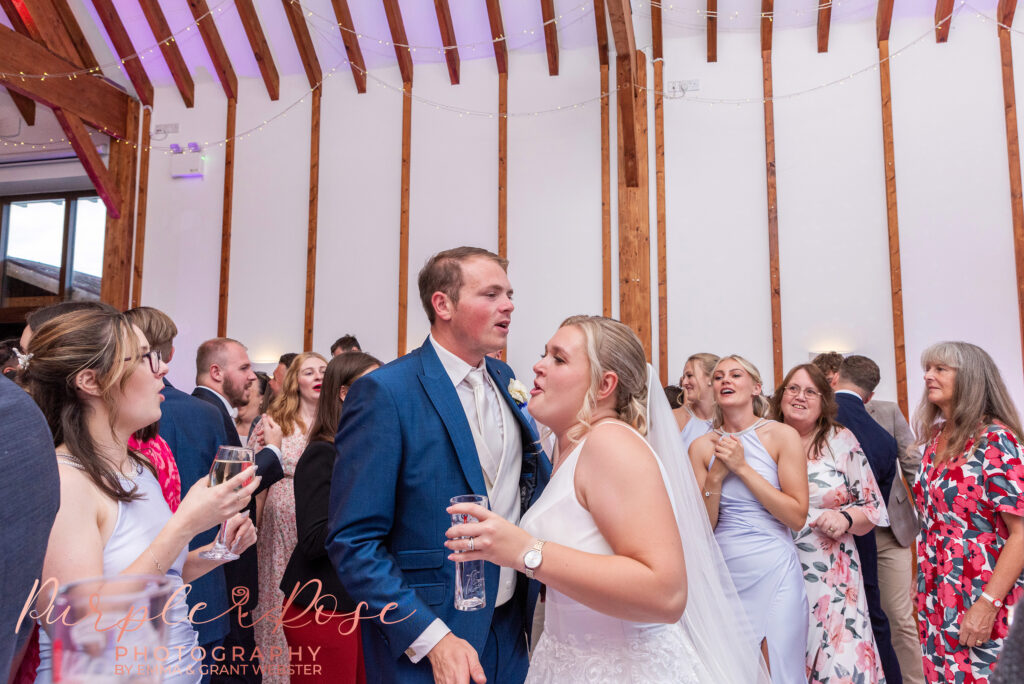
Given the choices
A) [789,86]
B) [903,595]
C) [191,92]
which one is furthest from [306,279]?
[903,595]

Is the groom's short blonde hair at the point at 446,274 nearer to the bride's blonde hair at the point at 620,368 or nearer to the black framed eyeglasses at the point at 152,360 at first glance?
the bride's blonde hair at the point at 620,368

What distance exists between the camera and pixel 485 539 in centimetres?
150

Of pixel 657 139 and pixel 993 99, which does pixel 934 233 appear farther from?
pixel 657 139

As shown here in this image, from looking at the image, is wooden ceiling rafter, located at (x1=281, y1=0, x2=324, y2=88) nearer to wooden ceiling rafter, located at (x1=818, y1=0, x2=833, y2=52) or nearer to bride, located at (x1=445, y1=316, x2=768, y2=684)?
wooden ceiling rafter, located at (x1=818, y1=0, x2=833, y2=52)

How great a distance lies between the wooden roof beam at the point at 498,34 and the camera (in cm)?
707

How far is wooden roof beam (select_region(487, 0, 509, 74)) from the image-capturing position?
7066mm

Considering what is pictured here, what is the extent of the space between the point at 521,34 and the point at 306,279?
3.27 metres

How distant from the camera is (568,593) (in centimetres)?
157

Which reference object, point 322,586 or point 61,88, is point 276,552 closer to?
point 322,586

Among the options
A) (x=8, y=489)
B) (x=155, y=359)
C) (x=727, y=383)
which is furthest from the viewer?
(x=727, y=383)

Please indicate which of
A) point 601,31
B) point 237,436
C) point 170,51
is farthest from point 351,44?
point 237,436

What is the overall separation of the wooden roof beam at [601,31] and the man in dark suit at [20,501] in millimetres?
6915

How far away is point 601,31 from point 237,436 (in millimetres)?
5438


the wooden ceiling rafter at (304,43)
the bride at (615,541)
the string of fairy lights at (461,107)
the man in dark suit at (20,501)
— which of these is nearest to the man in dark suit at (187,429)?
the bride at (615,541)
